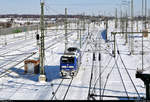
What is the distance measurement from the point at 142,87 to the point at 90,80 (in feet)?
14.0

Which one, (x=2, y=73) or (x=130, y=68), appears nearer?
(x=2, y=73)

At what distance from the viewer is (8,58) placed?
35562 millimetres

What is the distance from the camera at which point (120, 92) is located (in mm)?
18953

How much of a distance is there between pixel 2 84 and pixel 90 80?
257 inches

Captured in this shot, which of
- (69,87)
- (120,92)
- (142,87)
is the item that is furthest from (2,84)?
(142,87)

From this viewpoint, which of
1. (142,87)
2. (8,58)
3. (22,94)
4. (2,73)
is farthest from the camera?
(8,58)

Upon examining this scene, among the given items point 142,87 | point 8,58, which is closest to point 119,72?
point 142,87

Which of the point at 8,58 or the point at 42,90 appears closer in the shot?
the point at 42,90

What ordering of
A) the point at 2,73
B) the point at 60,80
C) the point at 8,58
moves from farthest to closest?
the point at 8,58
the point at 2,73
the point at 60,80

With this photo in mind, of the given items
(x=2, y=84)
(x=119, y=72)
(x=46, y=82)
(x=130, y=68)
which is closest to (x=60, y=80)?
(x=46, y=82)

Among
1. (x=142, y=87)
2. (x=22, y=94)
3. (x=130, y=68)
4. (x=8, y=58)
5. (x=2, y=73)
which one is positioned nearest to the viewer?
(x=22, y=94)

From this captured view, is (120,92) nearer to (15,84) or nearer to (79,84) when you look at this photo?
(79,84)

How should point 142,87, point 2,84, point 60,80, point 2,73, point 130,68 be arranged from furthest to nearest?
point 130,68 → point 2,73 → point 60,80 → point 2,84 → point 142,87

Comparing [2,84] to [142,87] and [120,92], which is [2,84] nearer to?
[120,92]
